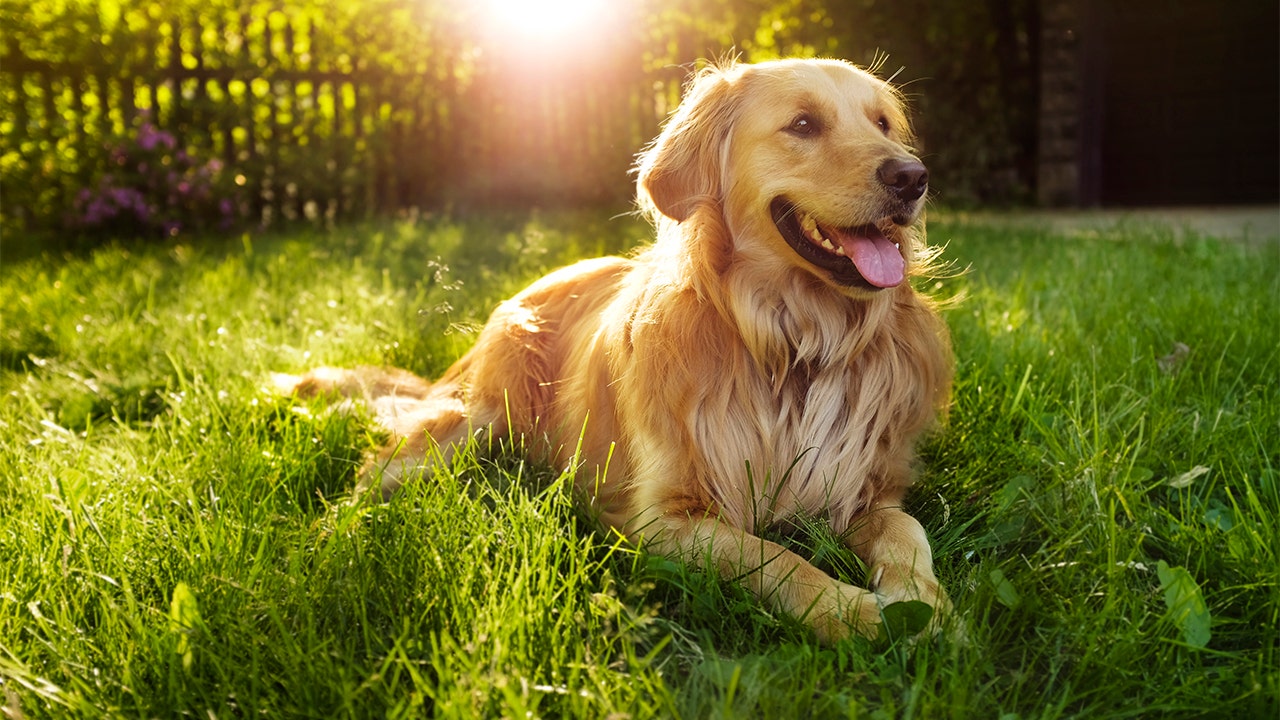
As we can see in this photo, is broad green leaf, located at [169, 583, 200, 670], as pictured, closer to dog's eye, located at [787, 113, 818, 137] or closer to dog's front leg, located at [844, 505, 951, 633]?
dog's front leg, located at [844, 505, 951, 633]

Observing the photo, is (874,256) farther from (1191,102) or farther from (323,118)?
(1191,102)

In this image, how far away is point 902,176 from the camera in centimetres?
211

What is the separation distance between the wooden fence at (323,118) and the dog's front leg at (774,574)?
21.3ft

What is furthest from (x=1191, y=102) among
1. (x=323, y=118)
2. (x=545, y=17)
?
(x=323, y=118)

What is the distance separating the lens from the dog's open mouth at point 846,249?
217 cm

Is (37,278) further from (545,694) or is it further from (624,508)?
(545,694)

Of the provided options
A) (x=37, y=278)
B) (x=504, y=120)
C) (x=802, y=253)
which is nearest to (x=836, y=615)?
(x=802, y=253)

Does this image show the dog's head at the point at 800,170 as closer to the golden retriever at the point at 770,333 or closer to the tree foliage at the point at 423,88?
the golden retriever at the point at 770,333

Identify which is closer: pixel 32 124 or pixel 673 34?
pixel 32 124

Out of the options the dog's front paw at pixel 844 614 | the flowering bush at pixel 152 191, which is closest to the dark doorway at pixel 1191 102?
the flowering bush at pixel 152 191

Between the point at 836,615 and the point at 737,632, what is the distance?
7.1 inches

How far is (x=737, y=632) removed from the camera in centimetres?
174

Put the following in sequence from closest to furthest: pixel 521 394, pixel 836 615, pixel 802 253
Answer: pixel 836 615
pixel 802 253
pixel 521 394

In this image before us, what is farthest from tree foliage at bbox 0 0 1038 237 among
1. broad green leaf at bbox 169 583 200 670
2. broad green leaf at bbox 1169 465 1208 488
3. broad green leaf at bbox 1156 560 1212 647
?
broad green leaf at bbox 1156 560 1212 647
